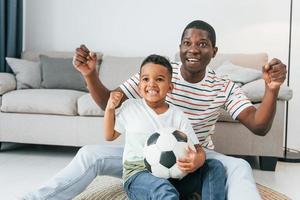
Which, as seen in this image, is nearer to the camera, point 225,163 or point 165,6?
point 225,163

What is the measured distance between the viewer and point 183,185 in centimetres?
147

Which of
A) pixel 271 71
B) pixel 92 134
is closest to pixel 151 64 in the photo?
pixel 271 71

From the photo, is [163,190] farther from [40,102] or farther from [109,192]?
[40,102]

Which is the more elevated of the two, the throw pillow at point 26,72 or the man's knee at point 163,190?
the throw pillow at point 26,72

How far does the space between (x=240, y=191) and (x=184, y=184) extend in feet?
0.72

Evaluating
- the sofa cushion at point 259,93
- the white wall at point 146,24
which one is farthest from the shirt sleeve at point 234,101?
the white wall at point 146,24

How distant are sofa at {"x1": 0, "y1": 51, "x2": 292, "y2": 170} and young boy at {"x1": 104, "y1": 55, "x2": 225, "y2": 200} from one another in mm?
1052

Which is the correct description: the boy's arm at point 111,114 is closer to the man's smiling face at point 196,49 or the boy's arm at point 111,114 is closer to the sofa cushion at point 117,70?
the man's smiling face at point 196,49

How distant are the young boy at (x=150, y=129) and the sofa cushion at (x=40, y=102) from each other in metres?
1.17

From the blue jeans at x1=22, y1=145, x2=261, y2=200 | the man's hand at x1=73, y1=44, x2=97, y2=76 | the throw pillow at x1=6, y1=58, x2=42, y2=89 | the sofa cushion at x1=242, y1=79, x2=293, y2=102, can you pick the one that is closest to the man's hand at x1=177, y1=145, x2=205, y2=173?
the blue jeans at x1=22, y1=145, x2=261, y2=200

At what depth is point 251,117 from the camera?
162 centimetres

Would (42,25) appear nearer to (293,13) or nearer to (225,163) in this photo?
(293,13)

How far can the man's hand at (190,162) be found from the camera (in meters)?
1.38

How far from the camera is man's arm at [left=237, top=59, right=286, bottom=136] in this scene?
4.76 feet
